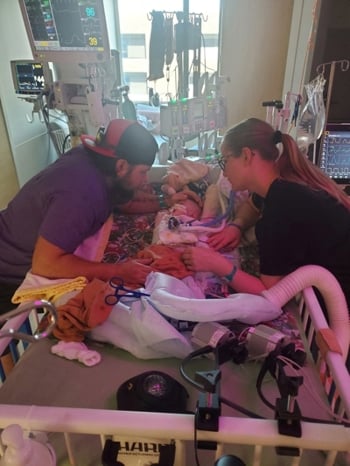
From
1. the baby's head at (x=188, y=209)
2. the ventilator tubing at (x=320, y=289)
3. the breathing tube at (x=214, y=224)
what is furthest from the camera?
the baby's head at (x=188, y=209)

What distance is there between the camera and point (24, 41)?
11.0 ft

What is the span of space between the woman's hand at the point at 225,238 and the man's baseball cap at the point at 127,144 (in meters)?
0.40

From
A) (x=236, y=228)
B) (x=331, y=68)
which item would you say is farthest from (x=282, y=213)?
(x=331, y=68)

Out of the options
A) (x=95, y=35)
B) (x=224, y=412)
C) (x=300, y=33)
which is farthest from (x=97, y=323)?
(x=300, y=33)

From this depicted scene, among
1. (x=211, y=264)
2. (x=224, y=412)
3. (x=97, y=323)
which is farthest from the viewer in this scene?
(x=211, y=264)

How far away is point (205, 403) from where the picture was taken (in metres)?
0.61

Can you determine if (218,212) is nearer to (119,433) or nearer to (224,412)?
(224,412)

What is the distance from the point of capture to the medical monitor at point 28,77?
2.82 m

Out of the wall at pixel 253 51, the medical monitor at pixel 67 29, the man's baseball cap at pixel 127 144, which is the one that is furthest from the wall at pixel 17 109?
the man's baseball cap at pixel 127 144

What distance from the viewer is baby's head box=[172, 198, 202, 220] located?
5.52 feet

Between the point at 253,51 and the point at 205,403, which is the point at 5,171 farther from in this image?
the point at 205,403

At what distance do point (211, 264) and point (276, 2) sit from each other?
3013 millimetres

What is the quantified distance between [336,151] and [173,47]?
1.24 metres

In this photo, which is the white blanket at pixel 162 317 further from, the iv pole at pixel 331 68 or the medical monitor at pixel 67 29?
the medical monitor at pixel 67 29
